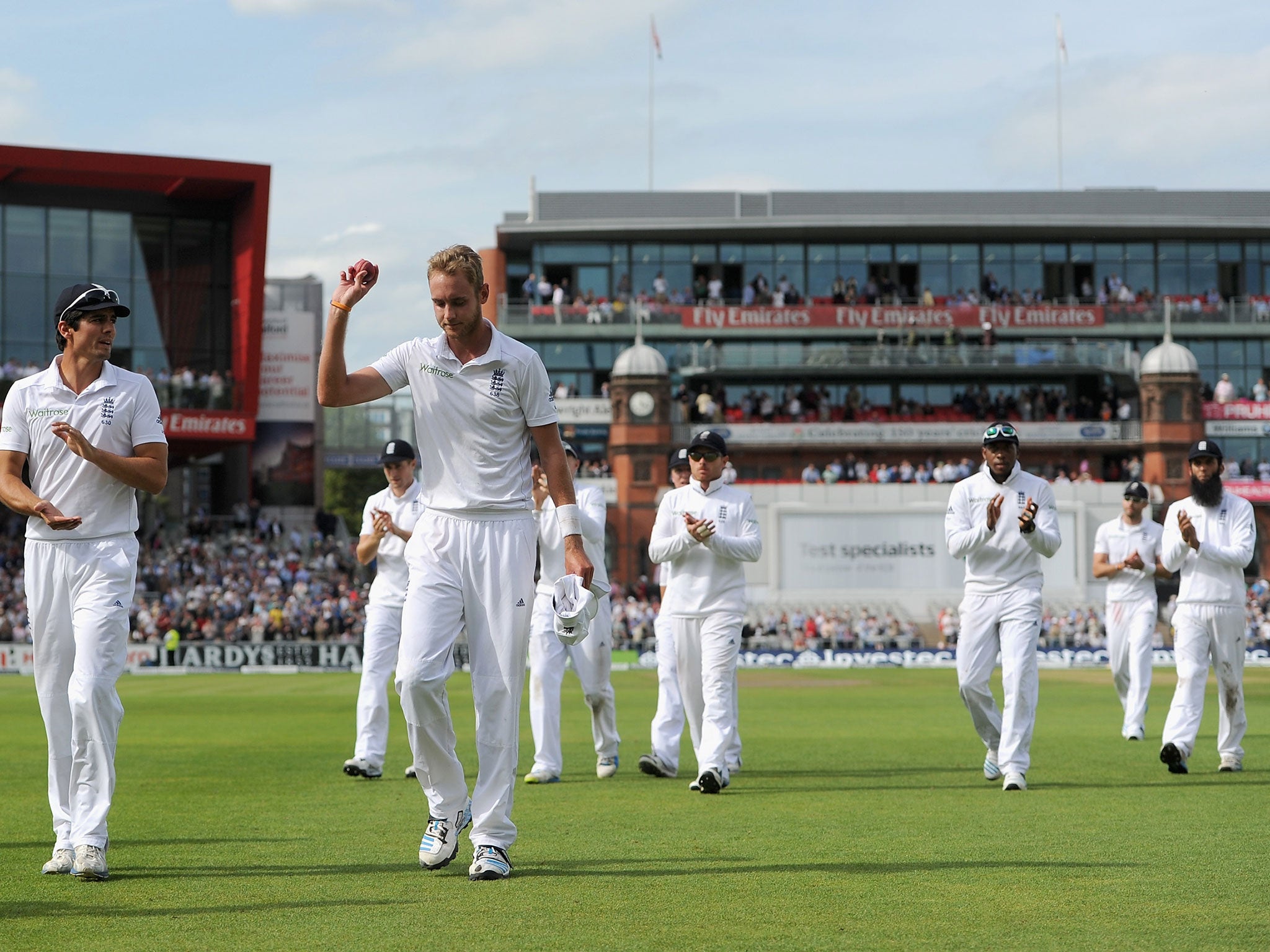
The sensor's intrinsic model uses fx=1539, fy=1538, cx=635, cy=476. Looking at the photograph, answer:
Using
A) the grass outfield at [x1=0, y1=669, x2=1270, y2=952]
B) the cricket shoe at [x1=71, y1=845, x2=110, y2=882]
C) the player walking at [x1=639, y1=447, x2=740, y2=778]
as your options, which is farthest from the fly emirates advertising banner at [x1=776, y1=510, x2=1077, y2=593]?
the cricket shoe at [x1=71, y1=845, x2=110, y2=882]

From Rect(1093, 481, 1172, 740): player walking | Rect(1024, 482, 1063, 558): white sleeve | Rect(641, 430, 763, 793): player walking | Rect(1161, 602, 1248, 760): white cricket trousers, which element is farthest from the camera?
Rect(1093, 481, 1172, 740): player walking

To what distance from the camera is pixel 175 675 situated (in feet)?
121

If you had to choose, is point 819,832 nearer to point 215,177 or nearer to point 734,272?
point 215,177

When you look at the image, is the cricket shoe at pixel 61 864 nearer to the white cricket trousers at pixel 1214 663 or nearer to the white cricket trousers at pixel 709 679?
the white cricket trousers at pixel 709 679

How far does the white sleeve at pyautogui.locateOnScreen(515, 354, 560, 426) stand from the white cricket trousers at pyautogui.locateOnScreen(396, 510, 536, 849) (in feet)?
1.60

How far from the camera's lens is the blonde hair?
6.95 m

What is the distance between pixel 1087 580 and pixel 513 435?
50.6 m

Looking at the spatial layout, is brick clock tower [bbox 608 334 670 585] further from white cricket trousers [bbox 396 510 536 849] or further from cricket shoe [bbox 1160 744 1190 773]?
white cricket trousers [bbox 396 510 536 849]

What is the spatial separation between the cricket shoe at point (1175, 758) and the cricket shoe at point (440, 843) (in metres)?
6.49

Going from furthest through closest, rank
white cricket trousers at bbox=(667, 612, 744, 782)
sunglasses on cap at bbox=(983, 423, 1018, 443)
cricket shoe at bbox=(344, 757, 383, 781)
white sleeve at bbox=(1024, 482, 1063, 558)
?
cricket shoe at bbox=(344, 757, 383, 781) → sunglasses on cap at bbox=(983, 423, 1018, 443) → white sleeve at bbox=(1024, 482, 1063, 558) → white cricket trousers at bbox=(667, 612, 744, 782)

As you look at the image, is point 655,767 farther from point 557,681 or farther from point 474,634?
point 474,634

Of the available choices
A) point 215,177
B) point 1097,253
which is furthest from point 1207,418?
point 215,177

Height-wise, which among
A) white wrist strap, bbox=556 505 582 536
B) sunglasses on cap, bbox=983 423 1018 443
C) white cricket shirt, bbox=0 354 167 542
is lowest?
white wrist strap, bbox=556 505 582 536


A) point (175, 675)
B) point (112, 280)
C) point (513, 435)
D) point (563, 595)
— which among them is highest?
point (112, 280)
